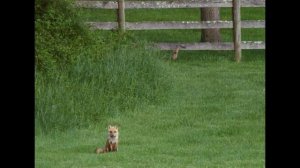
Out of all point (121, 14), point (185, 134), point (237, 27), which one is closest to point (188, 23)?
point (237, 27)

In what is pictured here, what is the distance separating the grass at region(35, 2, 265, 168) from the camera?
9.78 metres

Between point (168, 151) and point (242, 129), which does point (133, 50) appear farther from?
point (168, 151)

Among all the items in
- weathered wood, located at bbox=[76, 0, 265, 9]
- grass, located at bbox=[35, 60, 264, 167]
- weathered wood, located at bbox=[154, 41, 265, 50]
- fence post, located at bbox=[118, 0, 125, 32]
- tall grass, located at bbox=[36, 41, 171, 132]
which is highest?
weathered wood, located at bbox=[76, 0, 265, 9]

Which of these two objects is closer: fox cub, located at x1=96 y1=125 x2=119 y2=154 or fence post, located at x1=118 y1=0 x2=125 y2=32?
fox cub, located at x1=96 y1=125 x2=119 y2=154

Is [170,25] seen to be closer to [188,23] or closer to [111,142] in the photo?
[188,23]

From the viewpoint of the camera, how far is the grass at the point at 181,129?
32.1 feet

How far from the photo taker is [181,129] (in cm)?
1162

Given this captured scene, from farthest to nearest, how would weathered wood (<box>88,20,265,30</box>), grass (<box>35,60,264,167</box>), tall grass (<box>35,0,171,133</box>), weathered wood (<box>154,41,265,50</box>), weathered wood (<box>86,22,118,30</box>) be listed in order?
weathered wood (<box>154,41,265,50</box>)
weathered wood (<box>88,20,265,30</box>)
weathered wood (<box>86,22,118,30</box>)
tall grass (<box>35,0,171,133</box>)
grass (<box>35,60,264,167</box>)

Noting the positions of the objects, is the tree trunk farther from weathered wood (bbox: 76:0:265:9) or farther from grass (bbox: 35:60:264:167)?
grass (bbox: 35:60:264:167)

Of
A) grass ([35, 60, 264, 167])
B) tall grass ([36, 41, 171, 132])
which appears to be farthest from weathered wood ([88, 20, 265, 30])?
grass ([35, 60, 264, 167])

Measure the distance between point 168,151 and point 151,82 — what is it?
4065 mm
